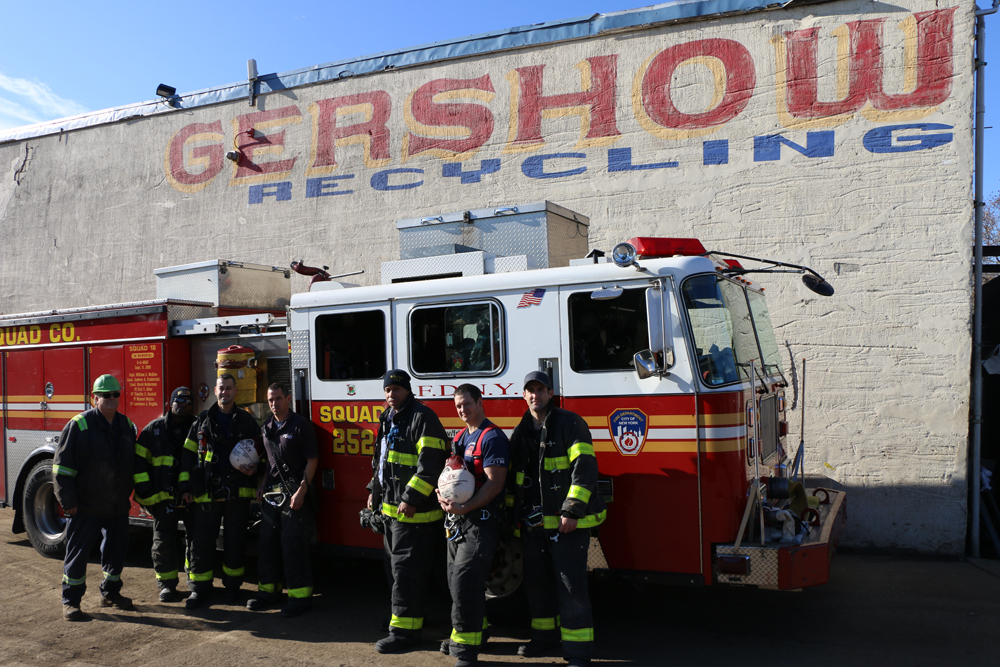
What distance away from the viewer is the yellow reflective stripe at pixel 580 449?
466 cm

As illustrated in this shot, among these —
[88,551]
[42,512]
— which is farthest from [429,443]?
[42,512]

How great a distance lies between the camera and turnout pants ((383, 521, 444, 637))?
5.23 metres

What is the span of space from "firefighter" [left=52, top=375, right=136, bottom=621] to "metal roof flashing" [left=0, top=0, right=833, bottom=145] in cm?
631

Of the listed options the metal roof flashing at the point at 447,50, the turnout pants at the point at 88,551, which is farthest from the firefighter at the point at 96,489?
the metal roof flashing at the point at 447,50

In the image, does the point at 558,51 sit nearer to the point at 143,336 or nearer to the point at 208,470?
the point at 143,336

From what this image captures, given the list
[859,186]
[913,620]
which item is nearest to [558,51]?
[859,186]

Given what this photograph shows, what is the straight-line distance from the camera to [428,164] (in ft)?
33.9

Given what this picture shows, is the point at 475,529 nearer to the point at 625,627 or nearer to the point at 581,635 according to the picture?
the point at 581,635

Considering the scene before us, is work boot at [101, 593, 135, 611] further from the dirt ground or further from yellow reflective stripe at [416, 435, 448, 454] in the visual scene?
yellow reflective stripe at [416, 435, 448, 454]

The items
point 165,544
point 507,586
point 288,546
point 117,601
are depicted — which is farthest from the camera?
point 165,544

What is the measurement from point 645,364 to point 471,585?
182 cm

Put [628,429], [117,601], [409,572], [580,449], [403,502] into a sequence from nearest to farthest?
[580,449] → [628,429] → [403,502] → [409,572] → [117,601]

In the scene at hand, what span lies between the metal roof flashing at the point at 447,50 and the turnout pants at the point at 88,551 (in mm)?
7081

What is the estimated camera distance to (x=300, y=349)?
621 cm
